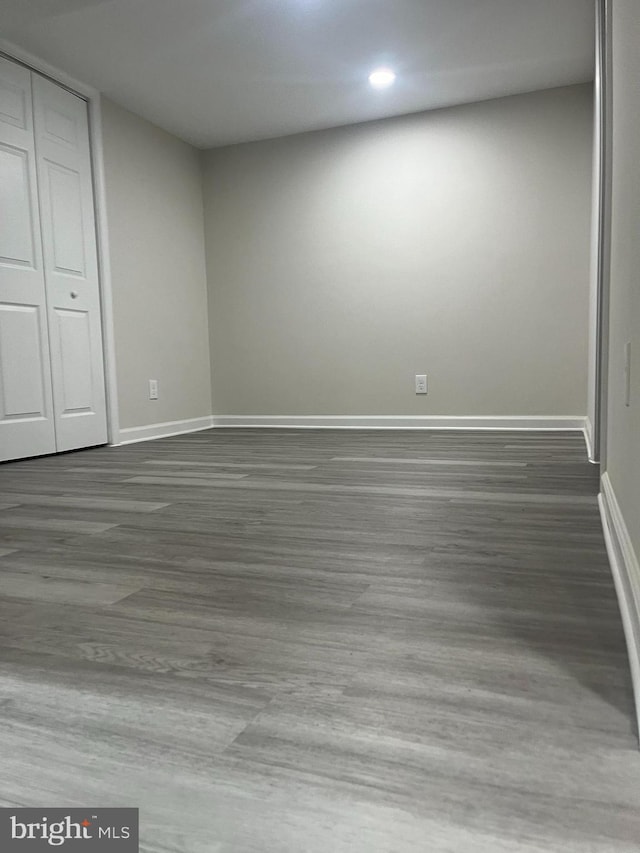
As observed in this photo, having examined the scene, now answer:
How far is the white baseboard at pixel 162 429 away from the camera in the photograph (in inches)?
148

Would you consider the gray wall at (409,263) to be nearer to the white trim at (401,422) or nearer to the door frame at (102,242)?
the white trim at (401,422)

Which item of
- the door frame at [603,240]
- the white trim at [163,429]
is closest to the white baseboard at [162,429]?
the white trim at [163,429]

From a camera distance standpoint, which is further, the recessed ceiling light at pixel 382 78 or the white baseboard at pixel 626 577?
the recessed ceiling light at pixel 382 78

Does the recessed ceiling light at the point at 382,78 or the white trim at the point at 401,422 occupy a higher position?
the recessed ceiling light at the point at 382,78

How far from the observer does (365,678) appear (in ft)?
2.62

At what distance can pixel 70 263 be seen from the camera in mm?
3367

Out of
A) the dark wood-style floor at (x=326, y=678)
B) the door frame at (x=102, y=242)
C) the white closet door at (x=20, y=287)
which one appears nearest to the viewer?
the dark wood-style floor at (x=326, y=678)

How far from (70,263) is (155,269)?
704 mm

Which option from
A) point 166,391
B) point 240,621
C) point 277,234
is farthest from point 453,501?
point 277,234

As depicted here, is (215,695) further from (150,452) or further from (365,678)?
(150,452)

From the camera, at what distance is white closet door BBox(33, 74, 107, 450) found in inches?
126

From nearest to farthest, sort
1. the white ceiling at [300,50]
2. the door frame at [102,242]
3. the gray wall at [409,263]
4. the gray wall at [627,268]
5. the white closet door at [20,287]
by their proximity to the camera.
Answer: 1. the gray wall at [627,268]
2. the white ceiling at [300,50]
3. the white closet door at [20,287]
4. the door frame at [102,242]
5. the gray wall at [409,263]

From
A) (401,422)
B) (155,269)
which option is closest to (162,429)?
(155,269)

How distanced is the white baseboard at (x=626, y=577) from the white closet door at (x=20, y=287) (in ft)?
8.86
